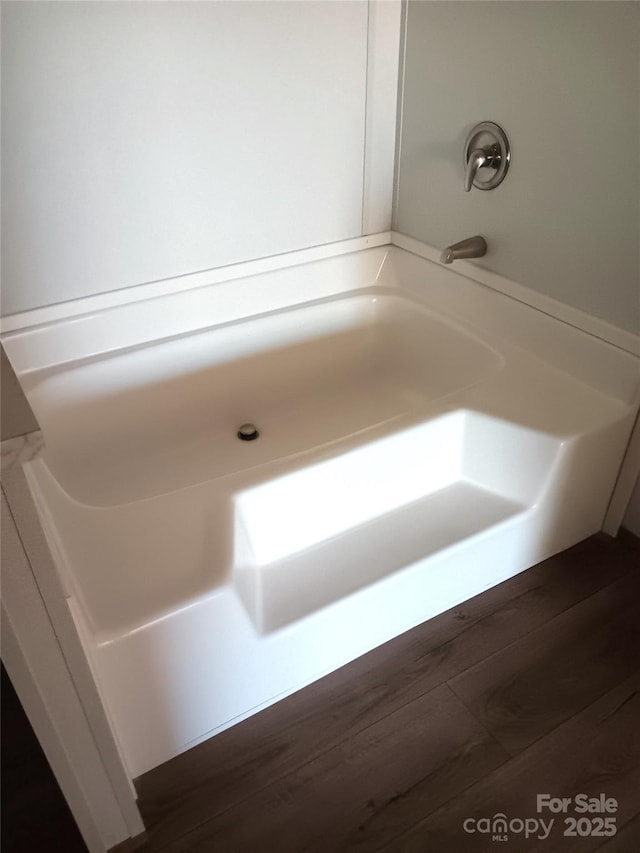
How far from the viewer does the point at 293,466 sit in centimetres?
132

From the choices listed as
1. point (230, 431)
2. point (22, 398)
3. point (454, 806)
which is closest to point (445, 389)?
point (230, 431)

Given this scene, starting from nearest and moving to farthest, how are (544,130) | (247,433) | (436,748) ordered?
(436,748)
(544,130)
(247,433)

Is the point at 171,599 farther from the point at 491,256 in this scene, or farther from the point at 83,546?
the point at 491,256

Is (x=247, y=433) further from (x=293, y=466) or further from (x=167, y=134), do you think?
(x=167, y=134)

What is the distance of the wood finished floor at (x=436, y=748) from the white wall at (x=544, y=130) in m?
0.76

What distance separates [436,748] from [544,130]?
1.37m

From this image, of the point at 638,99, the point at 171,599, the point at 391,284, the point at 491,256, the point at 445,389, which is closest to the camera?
the point at 171,599

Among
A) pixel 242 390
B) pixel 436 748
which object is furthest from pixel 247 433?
pixel 436 748

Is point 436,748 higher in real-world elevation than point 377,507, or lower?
lower

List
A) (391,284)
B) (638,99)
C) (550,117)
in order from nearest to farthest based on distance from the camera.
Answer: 1. (638,99)
2. (550,117)
3. (391,284)

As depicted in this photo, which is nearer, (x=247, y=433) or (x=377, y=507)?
(x=377, y=507)

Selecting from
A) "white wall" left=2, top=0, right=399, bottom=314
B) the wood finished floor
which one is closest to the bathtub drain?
"white wall" left=2, top=0, right=399, bottom=314

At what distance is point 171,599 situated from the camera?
1.06 meters

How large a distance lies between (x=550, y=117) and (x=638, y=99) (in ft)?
0.70
